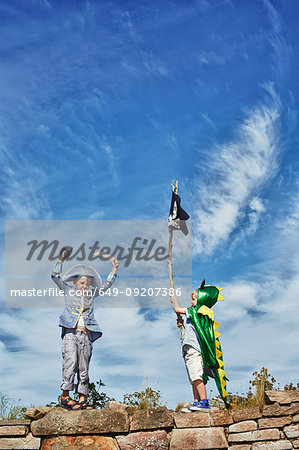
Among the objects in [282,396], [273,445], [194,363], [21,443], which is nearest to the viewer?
[273,445]

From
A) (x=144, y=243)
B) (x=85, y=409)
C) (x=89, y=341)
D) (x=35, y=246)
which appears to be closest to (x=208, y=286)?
(x=144, y=243)

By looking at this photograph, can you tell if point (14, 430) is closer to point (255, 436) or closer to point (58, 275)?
point (58, 275)

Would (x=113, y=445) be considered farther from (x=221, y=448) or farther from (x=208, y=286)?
(x=208, y=286)

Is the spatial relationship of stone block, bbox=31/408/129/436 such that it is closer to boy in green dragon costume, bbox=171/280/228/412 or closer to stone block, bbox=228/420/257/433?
boy in green dragon costume, bbox=171/280/228/412

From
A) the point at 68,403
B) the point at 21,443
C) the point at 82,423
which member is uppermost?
the point at 68,403

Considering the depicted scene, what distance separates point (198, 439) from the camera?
650 centimetres

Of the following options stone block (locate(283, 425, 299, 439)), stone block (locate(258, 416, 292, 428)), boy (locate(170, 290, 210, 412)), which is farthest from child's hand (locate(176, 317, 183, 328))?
stone block (locate(283, 425, 299, 439))

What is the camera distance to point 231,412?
21.9 feet

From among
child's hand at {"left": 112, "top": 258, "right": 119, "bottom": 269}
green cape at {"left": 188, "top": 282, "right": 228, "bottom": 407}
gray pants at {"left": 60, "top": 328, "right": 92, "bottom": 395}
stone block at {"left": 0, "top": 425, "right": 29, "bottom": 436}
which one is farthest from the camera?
child's hand at {"left": 112, "top": 258, "right": 119, "bottom": 269}

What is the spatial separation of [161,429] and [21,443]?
2035 mm

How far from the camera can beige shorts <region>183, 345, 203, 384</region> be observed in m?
7.02

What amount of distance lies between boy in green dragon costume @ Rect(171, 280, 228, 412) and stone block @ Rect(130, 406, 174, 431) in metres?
0.29

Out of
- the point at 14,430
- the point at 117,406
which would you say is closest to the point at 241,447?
the point at 117,406

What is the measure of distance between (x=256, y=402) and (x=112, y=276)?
123 inches
